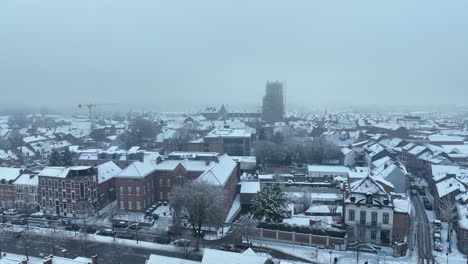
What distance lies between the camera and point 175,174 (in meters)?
50.5

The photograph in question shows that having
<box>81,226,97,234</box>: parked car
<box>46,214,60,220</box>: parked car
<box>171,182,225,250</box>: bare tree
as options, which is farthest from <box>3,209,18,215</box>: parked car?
<box>171,182,225,250</box>: bare tree

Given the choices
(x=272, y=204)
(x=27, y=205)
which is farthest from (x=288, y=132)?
(x=27, y=205)

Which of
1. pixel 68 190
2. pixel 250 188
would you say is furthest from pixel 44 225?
pixel 250 188

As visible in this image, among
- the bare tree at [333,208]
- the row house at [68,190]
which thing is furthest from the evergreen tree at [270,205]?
the row house at [68,190]

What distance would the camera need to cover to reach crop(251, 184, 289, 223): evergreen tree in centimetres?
4019

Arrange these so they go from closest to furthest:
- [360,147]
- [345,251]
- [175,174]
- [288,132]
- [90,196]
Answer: [345,251] < [90,196] < [175,174] < [360,147] < [288,132]

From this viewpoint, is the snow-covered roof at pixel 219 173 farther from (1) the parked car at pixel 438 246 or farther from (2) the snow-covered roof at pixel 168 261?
(1) the parked car at pixel 438 246

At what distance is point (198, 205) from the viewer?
120 ft

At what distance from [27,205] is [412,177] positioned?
6641 centimetres

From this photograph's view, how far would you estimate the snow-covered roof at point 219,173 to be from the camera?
145 feet

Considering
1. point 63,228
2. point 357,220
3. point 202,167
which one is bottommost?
point 63,228

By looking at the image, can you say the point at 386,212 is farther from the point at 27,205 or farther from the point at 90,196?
the point at 27,205

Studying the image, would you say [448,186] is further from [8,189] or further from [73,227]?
[8,189]

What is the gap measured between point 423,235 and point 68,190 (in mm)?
45367
